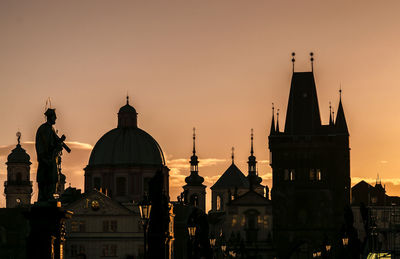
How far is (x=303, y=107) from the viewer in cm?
14688

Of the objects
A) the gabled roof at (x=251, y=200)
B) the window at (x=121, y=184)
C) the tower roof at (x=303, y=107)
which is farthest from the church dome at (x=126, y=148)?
the tower roof at (x=303, y=107)

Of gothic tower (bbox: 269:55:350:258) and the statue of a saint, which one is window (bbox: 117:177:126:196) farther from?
the statue of a saint

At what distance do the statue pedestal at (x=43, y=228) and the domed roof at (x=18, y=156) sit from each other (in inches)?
5959

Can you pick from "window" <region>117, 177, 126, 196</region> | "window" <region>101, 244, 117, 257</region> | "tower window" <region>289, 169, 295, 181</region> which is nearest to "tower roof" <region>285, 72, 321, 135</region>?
"tower window" <region>289, 169, 295, 181</region>

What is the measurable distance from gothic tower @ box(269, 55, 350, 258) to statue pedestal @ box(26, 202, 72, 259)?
119m

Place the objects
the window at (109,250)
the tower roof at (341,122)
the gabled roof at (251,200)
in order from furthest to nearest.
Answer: the gabled roof at (251,200) → the tower roof at (341,122) → the window at (109,250)

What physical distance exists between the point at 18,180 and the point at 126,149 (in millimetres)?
33146

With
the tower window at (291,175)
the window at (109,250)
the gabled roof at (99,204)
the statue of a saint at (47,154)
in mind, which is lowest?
the window at (109,250)

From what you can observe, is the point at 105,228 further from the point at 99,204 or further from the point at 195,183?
the point at 195,183

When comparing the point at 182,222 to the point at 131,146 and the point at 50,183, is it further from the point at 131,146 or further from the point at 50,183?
the point at 50,183

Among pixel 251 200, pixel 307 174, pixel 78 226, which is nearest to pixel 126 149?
pixel 78 226

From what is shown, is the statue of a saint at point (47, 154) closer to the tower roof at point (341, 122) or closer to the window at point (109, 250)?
the window at point (109, 250)

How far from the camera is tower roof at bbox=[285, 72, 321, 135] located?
146 m

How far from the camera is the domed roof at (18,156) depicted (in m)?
169
